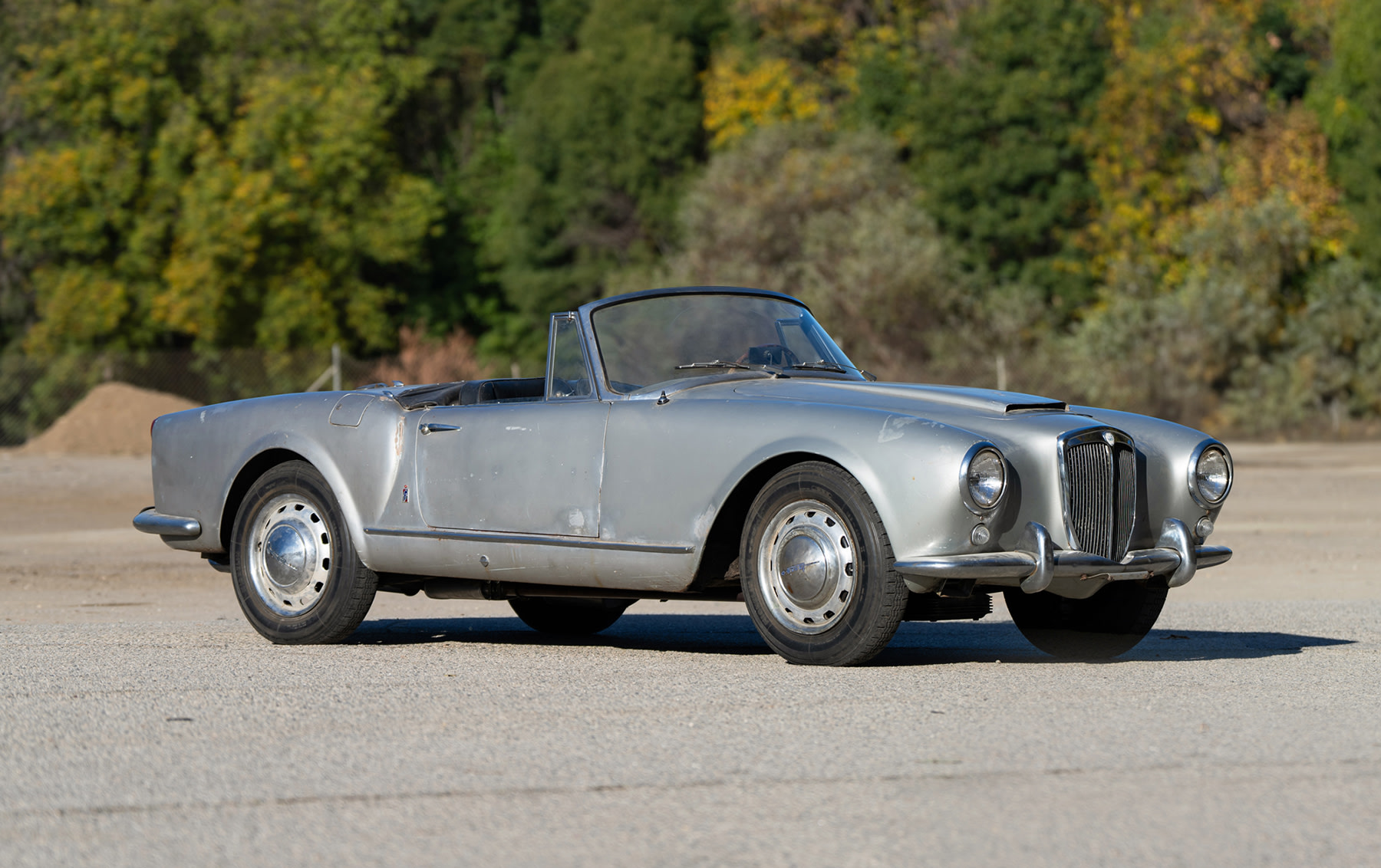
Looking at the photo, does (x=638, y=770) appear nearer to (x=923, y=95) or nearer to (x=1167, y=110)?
(x=1167, y=110)

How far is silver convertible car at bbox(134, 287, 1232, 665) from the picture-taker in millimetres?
6605

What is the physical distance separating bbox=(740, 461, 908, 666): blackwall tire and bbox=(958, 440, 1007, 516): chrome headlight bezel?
341 mm

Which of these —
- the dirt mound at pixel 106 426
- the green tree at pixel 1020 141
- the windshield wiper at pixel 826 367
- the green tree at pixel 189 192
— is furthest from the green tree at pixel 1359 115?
the windshield wiper at pixel 826 367

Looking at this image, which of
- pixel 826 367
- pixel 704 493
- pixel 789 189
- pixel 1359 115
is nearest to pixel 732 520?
pixel 704 493

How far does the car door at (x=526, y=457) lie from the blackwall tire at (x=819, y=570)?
812mm

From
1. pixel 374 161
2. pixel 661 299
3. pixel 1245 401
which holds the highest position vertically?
pixel 374 161

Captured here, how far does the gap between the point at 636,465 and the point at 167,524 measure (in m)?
2.63

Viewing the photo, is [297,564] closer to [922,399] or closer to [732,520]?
[732,520]

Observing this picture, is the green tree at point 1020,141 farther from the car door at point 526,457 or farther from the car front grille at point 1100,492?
the car front grille at point 1100,492

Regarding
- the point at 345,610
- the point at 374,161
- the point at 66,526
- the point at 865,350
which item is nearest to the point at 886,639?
the point at 345,610

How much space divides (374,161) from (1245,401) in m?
25.4

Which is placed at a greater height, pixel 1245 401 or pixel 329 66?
pixel 329 66

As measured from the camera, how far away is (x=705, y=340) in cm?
796

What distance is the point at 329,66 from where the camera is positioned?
51.9 m
